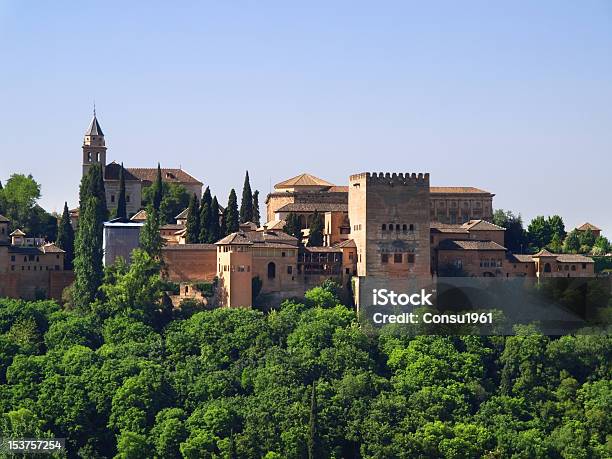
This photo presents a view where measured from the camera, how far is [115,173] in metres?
78.2

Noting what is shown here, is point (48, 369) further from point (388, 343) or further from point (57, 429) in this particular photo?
point (388, 343)

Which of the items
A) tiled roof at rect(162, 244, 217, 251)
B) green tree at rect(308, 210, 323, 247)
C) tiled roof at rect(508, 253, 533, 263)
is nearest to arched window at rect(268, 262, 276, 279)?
tiled roof at rect(162, 244, 217, 251)

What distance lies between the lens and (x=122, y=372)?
6200cm

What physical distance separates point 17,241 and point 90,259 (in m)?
5.52

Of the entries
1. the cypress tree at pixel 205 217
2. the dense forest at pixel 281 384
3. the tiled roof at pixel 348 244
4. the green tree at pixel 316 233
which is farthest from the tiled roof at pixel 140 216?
the tiled roof at pixel 348 244

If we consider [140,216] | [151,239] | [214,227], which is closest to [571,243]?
[214,227]

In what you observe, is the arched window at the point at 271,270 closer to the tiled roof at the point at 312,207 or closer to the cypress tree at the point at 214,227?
the cypress tree at the point at 214,227

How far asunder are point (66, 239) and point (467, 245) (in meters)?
14.8

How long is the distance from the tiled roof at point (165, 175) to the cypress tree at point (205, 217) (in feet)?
32.9

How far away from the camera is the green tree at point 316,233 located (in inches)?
2685

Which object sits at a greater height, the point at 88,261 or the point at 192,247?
the point at 192,247

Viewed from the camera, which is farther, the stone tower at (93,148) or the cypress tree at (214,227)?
the stone tower at (93,148)

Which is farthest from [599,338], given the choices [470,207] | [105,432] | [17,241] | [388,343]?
[17,241]

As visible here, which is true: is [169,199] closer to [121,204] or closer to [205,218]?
[121,204]
